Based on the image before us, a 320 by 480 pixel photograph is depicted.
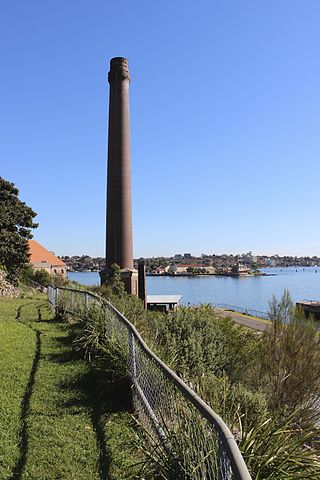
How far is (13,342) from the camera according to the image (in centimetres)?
862

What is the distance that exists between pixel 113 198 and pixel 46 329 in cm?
2497

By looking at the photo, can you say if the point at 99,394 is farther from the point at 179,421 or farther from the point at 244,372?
the point at 244,372

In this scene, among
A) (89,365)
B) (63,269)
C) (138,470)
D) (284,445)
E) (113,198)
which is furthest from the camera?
(63,269)

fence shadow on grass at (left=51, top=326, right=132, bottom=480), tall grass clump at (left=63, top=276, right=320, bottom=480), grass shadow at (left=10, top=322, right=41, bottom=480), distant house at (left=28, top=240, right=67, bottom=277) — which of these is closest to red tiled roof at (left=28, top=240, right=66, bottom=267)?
distant house at (left=28, top=240, right=67, bottom=277)

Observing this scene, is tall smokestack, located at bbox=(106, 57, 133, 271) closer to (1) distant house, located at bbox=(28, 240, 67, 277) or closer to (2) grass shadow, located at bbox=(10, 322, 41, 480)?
(2) grass shadow, located at bbox=(10, 322, 41, 480)

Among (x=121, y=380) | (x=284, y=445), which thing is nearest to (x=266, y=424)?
(x=284, y=445)

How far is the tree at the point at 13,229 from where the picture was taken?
30.8m

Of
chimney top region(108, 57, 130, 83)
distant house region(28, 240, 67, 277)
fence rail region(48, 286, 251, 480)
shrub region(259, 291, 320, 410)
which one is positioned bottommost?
shrub region(259, 291, 320, 410)

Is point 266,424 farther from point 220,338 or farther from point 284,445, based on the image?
point 220,338

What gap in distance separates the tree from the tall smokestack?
6492mm

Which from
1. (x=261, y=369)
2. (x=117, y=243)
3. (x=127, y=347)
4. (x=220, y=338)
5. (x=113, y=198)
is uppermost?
(x=113, y=198)

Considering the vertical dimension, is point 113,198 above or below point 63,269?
above

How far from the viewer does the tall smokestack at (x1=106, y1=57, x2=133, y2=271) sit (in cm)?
3484

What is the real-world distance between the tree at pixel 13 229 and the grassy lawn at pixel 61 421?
24309 mm
